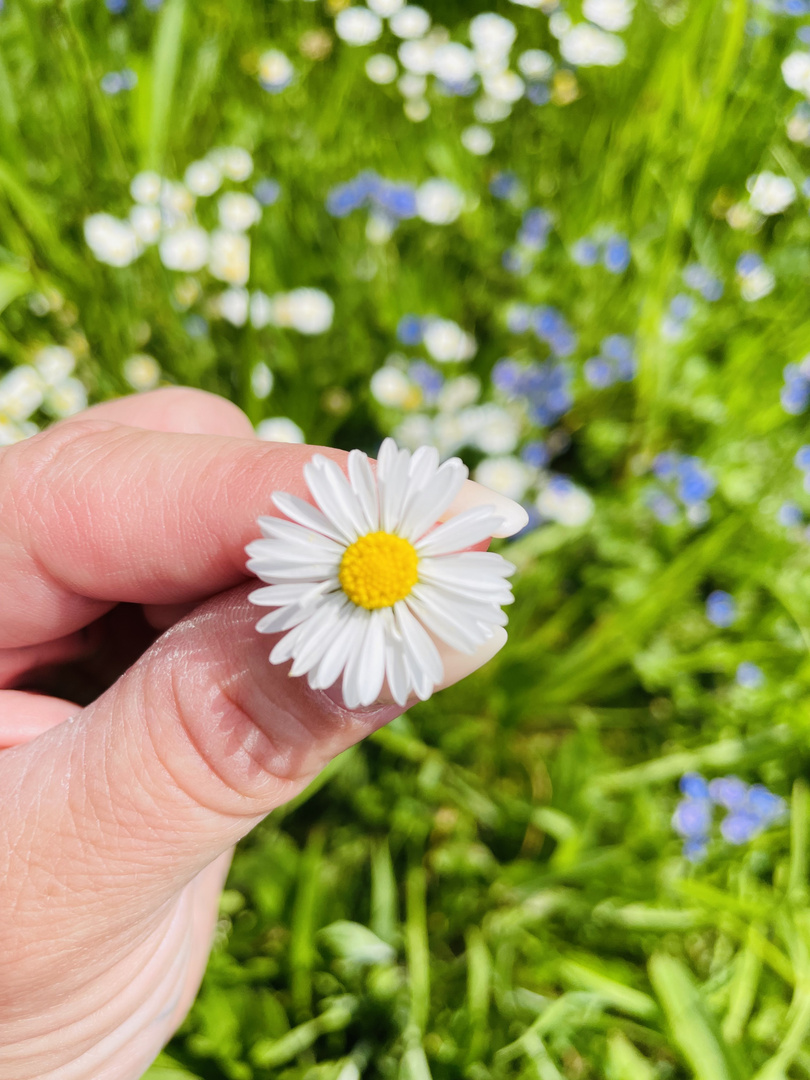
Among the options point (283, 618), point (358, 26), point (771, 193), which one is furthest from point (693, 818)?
point (358, 26)

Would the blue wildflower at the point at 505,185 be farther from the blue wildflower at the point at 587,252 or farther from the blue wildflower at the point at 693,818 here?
the blue wildflower at the point at 693,818

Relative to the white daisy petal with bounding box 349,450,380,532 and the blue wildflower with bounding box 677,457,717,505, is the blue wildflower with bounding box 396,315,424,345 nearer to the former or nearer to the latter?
the blue wildflower with bounding box 677,457,717,505

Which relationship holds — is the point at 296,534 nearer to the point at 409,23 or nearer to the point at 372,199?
the point at 372,199

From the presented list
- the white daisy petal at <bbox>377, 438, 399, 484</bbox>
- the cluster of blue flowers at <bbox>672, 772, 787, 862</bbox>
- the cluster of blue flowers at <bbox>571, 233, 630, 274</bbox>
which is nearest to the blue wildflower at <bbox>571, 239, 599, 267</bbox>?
the cluster of blue flowers at <bbox>571, 233, 630, 274</bbox>

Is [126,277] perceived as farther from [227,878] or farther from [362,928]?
[362,928]

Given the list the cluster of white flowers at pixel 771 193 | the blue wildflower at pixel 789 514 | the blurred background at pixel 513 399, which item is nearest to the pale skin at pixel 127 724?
the blurred background at pixel 513 399

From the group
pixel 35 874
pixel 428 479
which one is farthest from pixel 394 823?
pixel 428 479
